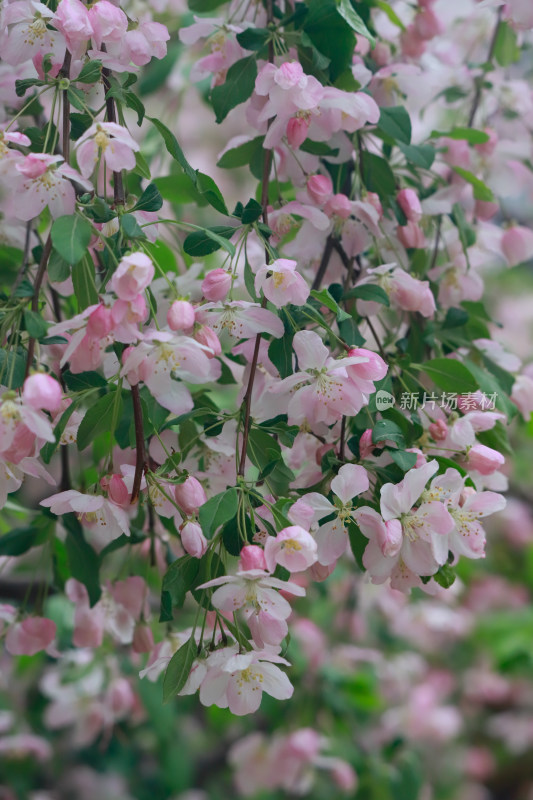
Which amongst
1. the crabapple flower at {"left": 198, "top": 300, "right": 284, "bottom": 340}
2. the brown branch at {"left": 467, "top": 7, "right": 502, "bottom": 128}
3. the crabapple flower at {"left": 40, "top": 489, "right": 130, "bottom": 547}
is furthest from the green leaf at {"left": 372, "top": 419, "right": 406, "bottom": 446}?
the brown branch at {"left": 467, "top": 7, "right": 502, "bottom": 128}

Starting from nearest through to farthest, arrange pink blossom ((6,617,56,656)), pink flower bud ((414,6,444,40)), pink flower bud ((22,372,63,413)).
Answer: pink flower bud ((22,372,63,413))
pink blossom ((6,617,56,656))
pink flower bud ((414,6,444,40))

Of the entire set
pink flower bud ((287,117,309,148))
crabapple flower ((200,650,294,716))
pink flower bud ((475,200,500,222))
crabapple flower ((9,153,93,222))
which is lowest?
crabapple flower ((200,650,294,716))

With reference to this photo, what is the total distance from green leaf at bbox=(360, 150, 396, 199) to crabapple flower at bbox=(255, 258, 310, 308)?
279 millimetres

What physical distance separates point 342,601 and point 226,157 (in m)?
1.29

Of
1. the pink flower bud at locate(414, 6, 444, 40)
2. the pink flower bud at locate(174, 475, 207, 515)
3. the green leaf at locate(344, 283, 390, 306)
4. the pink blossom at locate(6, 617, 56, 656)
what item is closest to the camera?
the pink flower bud at locate(174, 475, 207, 515)

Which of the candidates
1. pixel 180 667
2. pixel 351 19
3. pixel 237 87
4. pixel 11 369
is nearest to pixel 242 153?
pixel 237 87

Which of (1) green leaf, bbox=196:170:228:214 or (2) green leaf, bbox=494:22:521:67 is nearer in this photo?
(1) green leaf, bbox=196:170:228:214

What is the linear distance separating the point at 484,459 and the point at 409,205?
0.92 feet

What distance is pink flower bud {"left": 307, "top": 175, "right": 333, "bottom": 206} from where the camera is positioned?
83cm

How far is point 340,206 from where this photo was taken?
823 mm

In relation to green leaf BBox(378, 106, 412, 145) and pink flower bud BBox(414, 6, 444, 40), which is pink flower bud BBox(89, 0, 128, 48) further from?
pink flower bud BBox(414, 6, 444, 40)

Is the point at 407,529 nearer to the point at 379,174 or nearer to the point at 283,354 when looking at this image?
the point at 283,354

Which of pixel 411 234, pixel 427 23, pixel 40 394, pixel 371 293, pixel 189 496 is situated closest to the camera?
pixel 40 394

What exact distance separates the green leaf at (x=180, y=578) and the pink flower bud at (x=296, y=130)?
15.0 inches
